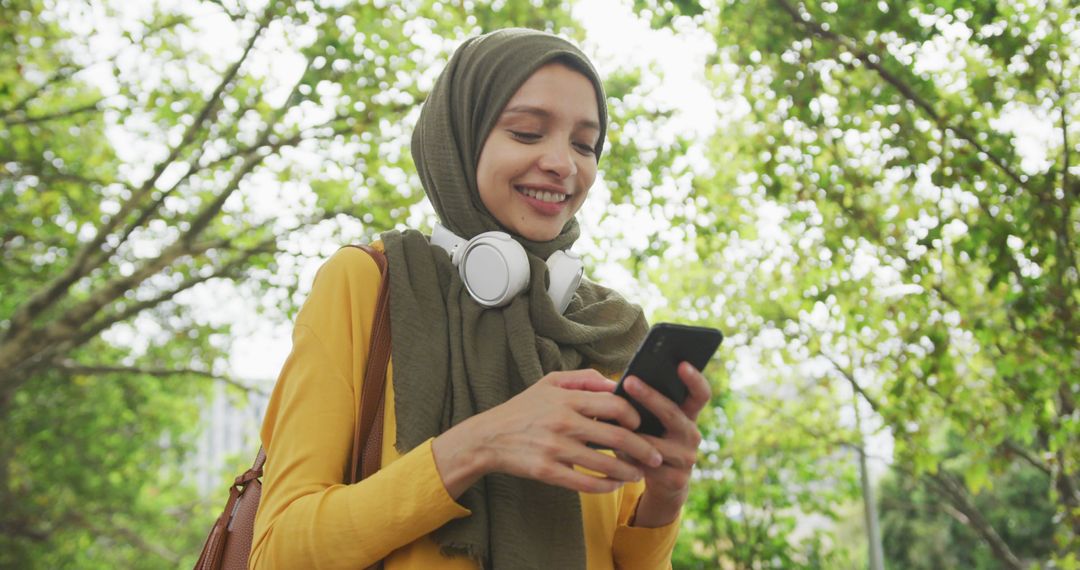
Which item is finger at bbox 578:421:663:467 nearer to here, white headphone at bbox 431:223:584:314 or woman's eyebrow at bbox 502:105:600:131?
white headphone at bbox 431:223:584:314

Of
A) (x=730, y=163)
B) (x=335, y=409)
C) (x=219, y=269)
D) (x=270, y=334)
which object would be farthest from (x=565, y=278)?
(x=270, y=334)

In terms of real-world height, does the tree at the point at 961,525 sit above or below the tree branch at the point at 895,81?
above

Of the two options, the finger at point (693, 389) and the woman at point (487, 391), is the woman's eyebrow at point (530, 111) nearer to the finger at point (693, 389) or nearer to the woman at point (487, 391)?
the woman at point (487, 391)

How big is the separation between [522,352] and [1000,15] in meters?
3.74

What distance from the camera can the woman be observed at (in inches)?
53.5

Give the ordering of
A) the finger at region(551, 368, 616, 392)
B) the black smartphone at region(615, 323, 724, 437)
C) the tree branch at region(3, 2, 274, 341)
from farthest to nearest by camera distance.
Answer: the tree branch at region(3, 2, 274, 341) < the finger at region(551, 368, 616, 392) < the black smartphone at region(615, 323, 724, 437)

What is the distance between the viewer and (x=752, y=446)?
34.1ft

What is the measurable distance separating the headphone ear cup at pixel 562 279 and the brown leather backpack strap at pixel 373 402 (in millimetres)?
333

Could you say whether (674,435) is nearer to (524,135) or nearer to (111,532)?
(524,135)

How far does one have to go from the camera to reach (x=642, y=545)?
1747 millimetres

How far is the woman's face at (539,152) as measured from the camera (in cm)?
175

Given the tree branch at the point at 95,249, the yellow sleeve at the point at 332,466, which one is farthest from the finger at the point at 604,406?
the tree branch at the point at 95,249

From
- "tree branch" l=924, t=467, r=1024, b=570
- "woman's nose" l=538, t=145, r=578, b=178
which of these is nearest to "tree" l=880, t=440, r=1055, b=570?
"tree branch" l=924, t=467, r=1024, b=570

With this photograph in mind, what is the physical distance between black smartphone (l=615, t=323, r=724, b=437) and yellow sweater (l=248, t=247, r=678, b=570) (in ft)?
1.09
